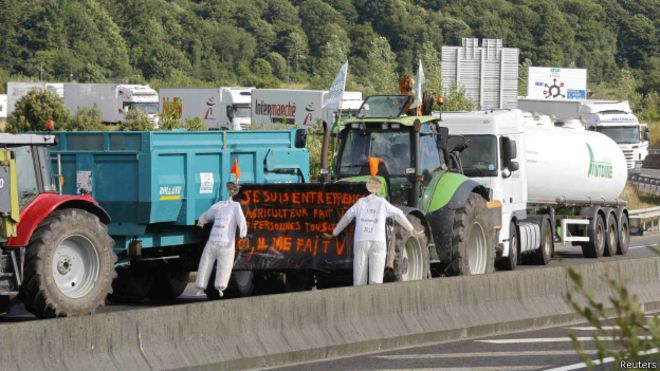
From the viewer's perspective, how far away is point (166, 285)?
72.8ft

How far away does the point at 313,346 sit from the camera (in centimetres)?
1584

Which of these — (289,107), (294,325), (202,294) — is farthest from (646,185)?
(294,325)

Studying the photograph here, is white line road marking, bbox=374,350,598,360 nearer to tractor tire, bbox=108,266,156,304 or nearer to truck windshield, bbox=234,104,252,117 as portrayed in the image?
tractor tire, bbox=108,266,156,304

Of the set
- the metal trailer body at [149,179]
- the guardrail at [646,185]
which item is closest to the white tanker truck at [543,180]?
the metal trailer body at [149,179]

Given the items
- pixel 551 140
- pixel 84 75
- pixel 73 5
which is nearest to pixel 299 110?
pixel 551 140

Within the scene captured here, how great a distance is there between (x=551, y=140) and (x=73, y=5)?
367 ft

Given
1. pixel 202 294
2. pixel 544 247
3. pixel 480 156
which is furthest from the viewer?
pixel 544 247

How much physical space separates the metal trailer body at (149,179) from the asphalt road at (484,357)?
4.76 metres

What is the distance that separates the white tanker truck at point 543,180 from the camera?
89.1 feet

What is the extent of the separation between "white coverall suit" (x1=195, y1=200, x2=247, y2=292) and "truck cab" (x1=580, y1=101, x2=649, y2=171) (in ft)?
133

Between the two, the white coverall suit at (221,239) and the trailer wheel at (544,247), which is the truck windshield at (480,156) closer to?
the trailer wheel at (544,247)

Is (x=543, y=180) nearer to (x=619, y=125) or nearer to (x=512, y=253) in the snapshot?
(x=512, y=253)

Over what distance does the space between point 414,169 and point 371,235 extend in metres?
3.08

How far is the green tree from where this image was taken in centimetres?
7031
